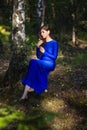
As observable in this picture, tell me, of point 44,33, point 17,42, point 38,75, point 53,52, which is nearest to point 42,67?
point 38,75

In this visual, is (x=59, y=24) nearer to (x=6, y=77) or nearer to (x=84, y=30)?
(x=84, y=30)

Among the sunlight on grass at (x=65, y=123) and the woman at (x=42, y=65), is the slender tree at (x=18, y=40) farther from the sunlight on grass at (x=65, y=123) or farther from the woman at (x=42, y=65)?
the sunlight on grass at (x=65, y=123)

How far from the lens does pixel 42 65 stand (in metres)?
8.28

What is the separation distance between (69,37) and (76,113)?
739 inches

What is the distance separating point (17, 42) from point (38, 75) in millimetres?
1200

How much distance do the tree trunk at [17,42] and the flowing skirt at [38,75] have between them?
799mm

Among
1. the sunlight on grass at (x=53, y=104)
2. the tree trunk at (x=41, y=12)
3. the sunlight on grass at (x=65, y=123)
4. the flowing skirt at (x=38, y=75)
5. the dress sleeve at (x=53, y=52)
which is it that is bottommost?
the tree trunk at (x=41, y=12)

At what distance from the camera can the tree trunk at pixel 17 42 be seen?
889 centimetres

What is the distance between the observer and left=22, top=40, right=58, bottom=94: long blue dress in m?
8.18

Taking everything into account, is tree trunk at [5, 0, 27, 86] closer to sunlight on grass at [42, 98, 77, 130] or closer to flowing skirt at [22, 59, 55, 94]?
flowing skirt at [22, 59, 55, 94]

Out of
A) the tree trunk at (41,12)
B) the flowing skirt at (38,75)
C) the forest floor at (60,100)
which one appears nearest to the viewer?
the forest floor at (60,100)

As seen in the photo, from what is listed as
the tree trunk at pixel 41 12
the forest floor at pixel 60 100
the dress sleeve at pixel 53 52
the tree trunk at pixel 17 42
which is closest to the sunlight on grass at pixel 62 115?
the forest floor at pixel 60 100

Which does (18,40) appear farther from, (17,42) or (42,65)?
(42,65)

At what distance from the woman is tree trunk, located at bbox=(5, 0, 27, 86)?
776 millimetres
